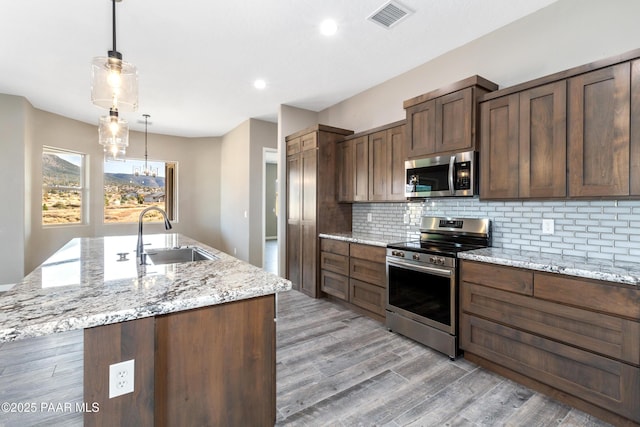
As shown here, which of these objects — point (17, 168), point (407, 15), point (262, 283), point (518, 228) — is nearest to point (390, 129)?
point (407, 15)

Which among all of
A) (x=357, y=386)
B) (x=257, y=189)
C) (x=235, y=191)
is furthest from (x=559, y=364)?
(x=235, y=191)

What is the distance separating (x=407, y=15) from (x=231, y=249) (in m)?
5.43

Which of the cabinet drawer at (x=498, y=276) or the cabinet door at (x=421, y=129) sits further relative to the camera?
the cabinet door at (x=421, y=129)

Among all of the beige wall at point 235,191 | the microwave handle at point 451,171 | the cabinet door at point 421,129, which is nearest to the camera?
the microwave handle at point 451,171

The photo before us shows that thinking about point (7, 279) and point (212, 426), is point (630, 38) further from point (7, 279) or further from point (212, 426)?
point (7, 279)

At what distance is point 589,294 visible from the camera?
179cm

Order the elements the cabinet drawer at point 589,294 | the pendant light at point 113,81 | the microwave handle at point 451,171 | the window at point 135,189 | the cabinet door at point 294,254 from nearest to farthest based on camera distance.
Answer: the cabinet drawer at point 589,294, the pendant light at point 113,81, the microwave handle at point 451,171, the cabinet door at point 294,254, the window at point 135,189

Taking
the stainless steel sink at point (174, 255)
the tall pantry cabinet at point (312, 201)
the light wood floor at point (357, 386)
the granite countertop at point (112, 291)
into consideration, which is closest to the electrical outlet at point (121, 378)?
the granite countertop at point (112, 291)

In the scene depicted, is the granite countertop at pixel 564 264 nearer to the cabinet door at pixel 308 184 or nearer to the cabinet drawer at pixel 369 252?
the cabinet drawer at pixel 369 252

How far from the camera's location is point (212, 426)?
4.37 feet

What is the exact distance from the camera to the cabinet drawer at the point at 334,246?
12.0ft

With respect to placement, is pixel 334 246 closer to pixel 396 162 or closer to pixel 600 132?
pixel 396 162

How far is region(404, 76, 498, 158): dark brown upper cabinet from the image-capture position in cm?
259

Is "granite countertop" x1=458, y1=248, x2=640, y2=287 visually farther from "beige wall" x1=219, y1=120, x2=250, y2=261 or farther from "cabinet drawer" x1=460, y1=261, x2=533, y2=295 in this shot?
"beige wall" x1=219, y1=120, x2=250, y2=261
